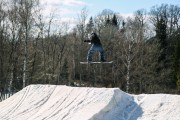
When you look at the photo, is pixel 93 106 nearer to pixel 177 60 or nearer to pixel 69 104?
pixel 69 104

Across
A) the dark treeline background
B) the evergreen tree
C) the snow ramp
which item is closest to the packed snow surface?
the snow ramp

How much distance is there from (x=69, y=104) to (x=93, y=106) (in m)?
1.25

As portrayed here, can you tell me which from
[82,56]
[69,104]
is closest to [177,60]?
[82,56]

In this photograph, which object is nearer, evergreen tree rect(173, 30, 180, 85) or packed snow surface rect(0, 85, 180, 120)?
packed snow surface rect(0, 85, 180, 120)

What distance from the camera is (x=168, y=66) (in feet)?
160

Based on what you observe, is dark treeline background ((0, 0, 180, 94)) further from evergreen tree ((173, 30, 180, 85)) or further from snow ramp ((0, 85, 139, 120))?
snow ramp ((0, 85, 139, 120))

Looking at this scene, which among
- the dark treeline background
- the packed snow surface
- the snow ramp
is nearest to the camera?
the packed snow surface

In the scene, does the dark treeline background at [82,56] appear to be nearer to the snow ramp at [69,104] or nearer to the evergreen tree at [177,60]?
the evergreen tree at [177,60]

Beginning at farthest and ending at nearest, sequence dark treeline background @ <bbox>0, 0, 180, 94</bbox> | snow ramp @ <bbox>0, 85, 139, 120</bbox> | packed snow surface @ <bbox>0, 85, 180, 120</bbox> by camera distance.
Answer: dark treeline background @ <bbox>0, 0, 180, 94</bbox>, snow ramp @ <bbox>0, 85, 139, 120</bbox>, packed snow surface @ <bbox>0, 85, 180, 120</bbox>

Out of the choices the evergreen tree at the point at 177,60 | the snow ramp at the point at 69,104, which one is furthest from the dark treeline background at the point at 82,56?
the snow ramp at the point at 69,104

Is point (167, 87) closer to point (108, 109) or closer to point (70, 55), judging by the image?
point (70, 55)

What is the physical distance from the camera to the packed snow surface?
10.9m

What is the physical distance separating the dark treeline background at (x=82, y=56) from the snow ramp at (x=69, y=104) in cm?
1722

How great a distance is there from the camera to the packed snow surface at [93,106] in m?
10.9
